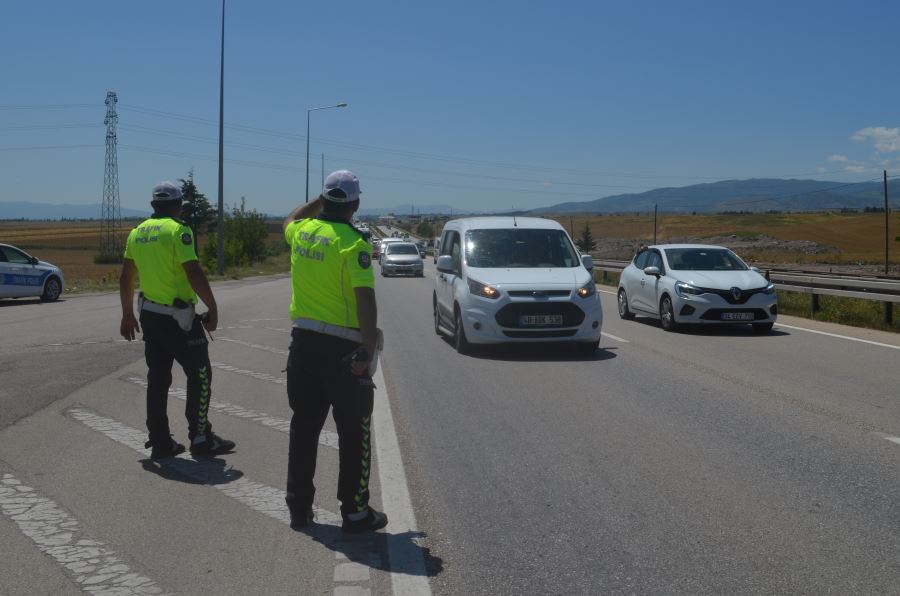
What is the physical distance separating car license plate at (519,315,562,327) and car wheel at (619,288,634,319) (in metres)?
6.46

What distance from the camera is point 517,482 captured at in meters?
5.91

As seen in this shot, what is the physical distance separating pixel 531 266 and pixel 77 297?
18515 mm

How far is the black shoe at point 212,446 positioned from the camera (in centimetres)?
657

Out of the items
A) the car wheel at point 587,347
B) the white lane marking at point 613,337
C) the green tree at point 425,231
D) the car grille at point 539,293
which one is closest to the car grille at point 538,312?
the car grille at point 539,293

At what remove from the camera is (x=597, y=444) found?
7.03 metres

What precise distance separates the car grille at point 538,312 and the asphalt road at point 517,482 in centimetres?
87

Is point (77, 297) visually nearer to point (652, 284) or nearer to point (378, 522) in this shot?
point (652, 284)

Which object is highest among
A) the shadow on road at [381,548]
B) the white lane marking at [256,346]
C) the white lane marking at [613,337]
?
the white lane marking at [613,337]

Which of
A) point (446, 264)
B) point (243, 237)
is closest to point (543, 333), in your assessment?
point (446, 264)

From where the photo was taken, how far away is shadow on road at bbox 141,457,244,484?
19.7 ft

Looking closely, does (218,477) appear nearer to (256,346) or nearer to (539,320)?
(539,320)

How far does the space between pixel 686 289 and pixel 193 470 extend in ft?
35.5

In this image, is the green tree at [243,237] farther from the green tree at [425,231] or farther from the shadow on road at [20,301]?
the green tree at [425,231]

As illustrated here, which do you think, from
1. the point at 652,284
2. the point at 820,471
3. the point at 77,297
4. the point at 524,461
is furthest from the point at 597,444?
the point at 77,297
